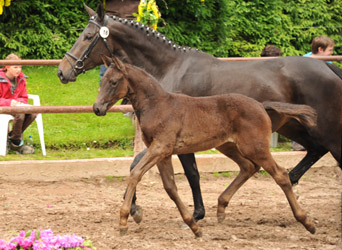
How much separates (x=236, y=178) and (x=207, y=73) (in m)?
1.02

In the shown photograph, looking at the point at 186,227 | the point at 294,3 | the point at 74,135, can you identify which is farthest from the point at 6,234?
the point at 294,3

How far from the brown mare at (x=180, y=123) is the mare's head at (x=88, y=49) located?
0.86m

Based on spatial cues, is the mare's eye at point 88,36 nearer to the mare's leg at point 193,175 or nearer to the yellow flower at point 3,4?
the mare's leg at point 193,175

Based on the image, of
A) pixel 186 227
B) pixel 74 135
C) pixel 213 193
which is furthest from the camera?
pixel 74 135

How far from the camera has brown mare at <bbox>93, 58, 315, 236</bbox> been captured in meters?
4.95

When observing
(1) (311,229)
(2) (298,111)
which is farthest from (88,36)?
(1) (311,229)

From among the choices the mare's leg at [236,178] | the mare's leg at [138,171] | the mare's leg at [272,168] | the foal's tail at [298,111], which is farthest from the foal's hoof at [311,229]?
the mare's leg at [138,171]

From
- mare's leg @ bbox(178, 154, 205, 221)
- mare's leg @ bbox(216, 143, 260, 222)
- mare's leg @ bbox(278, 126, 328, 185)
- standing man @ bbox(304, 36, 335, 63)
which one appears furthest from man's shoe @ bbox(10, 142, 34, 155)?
standing man @ bbox(304, 36, 335, 63)

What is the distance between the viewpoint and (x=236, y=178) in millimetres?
5762

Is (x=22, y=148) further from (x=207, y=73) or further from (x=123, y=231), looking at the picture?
(x=123, y=231)

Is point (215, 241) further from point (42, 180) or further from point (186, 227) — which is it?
point (42, 180)

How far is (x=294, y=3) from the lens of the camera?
1380cm

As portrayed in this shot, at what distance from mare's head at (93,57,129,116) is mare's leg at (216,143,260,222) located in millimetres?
1243

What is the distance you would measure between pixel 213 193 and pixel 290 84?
1889 millimetres
